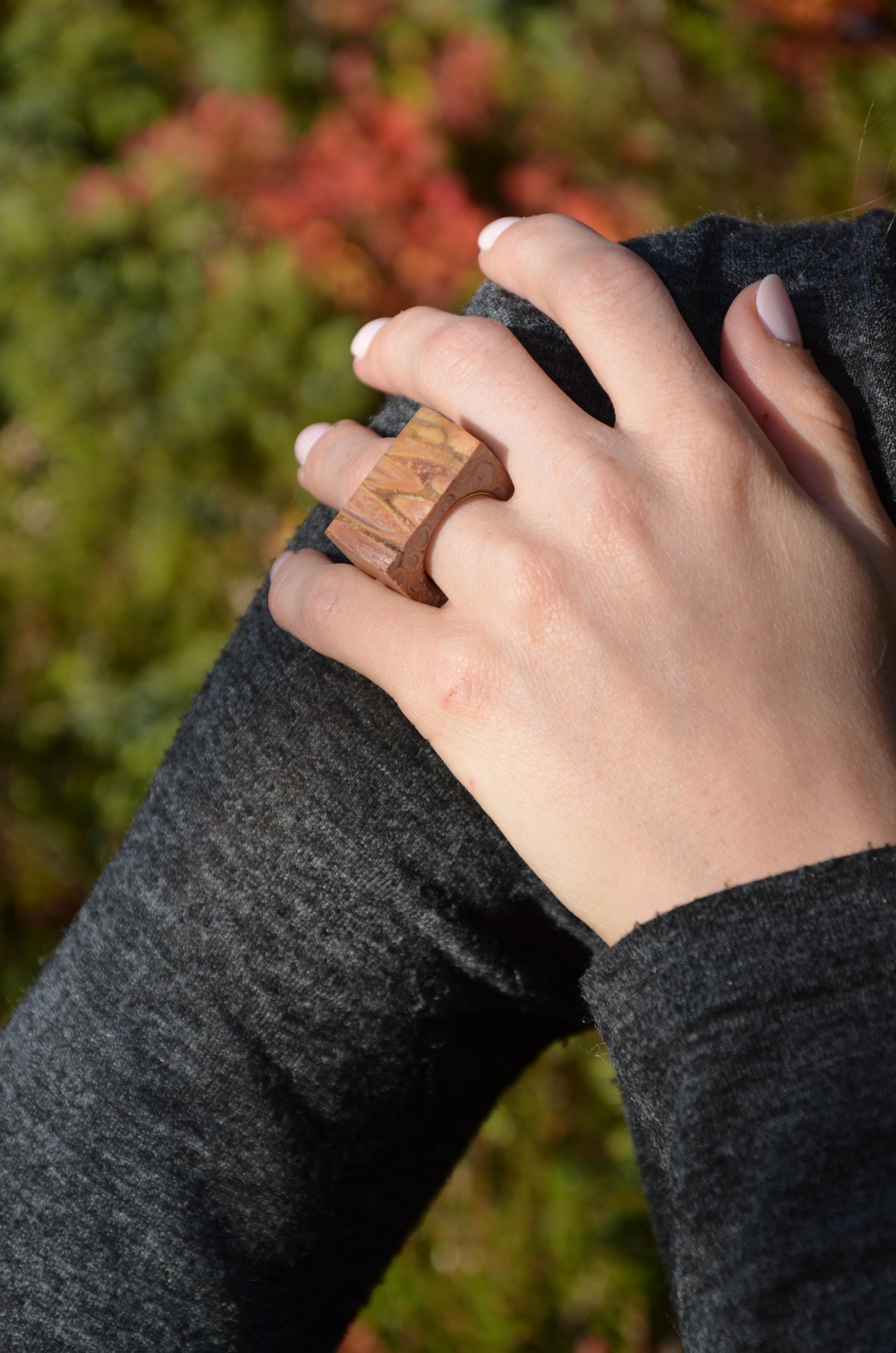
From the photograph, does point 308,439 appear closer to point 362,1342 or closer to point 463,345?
point 463,345

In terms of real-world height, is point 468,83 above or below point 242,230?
above

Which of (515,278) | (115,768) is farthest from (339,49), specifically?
(515,278)

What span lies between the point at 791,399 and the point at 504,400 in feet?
0.98

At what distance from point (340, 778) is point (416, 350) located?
0.48m

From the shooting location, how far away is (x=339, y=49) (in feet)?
13.3

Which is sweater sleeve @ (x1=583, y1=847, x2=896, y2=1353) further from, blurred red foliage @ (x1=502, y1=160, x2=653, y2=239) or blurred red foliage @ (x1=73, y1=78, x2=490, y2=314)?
blurred red foliage @ (x1=502, y1=160, x2=653, y2=239)

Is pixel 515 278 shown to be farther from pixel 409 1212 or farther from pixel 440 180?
pixel 440 180

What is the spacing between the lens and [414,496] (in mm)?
1011

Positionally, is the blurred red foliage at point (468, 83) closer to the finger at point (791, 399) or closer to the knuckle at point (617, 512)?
the finger at point (791, 399)

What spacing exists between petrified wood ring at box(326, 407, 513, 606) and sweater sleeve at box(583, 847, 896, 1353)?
1.41ft

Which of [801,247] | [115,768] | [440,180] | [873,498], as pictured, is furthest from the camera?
[440,180]

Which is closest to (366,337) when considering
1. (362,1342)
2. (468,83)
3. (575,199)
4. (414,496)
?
(414,496)

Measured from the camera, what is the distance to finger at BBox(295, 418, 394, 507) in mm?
1130

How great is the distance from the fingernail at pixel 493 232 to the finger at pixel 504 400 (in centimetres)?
12
